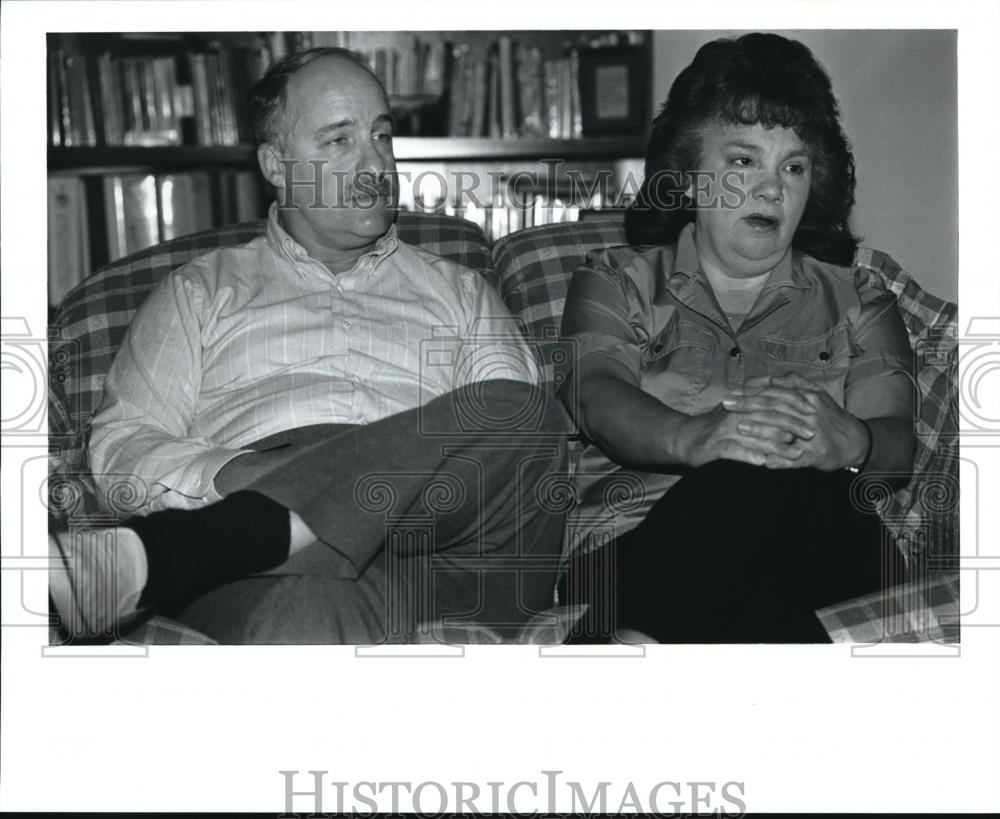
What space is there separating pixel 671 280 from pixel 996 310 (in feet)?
1.41

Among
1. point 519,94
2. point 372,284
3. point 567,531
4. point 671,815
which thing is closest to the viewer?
point 671,815

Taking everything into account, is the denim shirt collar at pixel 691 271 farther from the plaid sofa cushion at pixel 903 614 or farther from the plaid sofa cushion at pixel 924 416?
the plaid sofa cushion at pixel 903 614

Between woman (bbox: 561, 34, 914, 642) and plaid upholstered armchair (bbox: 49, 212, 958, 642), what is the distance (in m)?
0.04

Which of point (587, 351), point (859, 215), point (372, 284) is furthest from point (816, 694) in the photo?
point (372, 284)

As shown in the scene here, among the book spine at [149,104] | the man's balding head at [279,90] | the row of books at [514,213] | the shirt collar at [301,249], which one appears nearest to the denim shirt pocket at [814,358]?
the row of books at [514,213]

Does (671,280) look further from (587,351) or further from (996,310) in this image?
(996,310)

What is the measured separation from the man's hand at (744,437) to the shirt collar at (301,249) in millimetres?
501

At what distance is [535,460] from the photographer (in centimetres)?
152

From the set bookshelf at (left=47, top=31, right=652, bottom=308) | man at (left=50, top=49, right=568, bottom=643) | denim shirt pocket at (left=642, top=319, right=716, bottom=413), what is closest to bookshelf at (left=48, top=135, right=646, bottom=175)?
bookshelf at (left=47, top=31, right=652, bottom=308)

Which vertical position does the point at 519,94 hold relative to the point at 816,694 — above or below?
above

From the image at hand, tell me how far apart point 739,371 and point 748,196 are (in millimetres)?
242

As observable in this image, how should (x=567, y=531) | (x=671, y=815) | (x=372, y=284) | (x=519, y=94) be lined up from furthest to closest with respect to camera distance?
1. (x=519, y=94)
2. (x=372, y=284)
3. (x=567, y=531)
4. (x=671, y=815)

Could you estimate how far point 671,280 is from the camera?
160cm

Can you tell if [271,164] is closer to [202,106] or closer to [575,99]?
[202,106]
